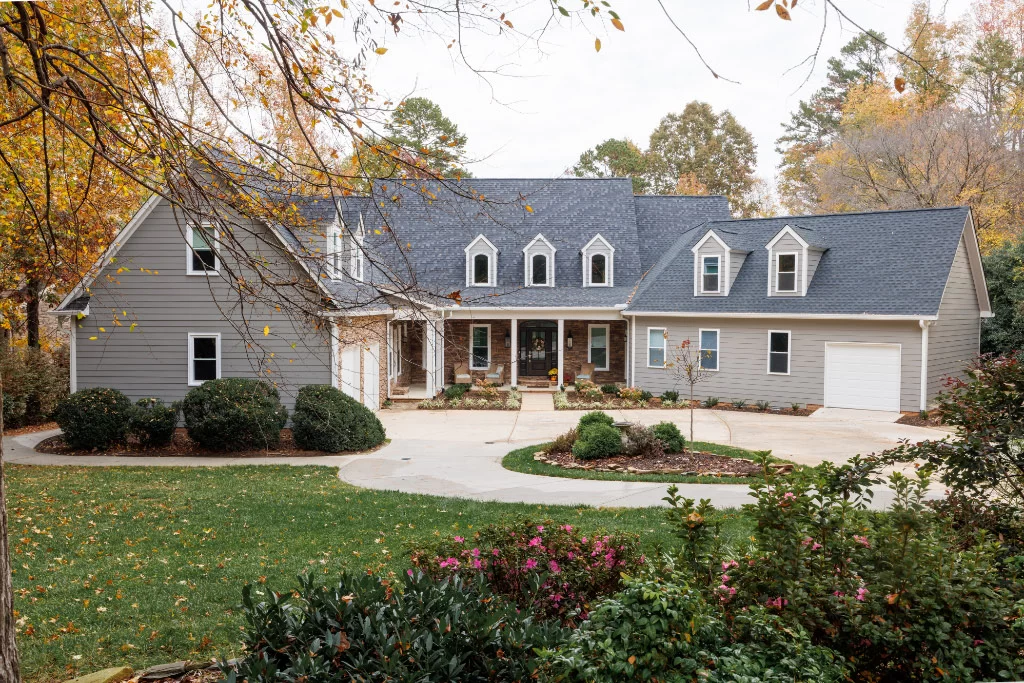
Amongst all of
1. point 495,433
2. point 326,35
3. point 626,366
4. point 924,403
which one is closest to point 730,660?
point 326,35

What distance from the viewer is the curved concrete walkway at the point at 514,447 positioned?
11562 mm

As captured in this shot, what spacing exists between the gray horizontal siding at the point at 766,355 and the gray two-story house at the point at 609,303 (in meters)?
0.04

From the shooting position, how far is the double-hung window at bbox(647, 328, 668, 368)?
25.3m

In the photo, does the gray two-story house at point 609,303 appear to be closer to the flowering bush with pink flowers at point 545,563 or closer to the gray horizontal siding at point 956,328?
the gray horizontal siding at point 956,328

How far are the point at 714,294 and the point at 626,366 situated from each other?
4.26 meters

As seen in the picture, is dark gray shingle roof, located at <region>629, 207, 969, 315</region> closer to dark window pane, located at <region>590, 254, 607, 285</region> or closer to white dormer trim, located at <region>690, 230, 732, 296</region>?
white dormer trim, located at <region>690, 230, 732, 296</region>

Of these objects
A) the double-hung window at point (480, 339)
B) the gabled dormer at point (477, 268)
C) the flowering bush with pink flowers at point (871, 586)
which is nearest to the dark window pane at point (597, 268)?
the gabled dormer at point (477, 268)

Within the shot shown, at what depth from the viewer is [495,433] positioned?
1825 cm

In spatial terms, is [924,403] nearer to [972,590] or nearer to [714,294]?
[714,294]

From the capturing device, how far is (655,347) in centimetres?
2545

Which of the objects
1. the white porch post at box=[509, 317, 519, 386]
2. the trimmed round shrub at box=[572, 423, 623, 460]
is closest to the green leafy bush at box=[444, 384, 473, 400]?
the white porch post at box=[509, 317, 519, 386]

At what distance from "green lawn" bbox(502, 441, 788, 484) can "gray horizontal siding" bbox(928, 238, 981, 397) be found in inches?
379

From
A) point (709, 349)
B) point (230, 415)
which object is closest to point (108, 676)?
point (230, 415)

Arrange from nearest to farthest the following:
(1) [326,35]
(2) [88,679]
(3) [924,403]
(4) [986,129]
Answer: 1. (2) [88,679]
2. (1) [326,35]
3. (3) [924,403]
4. (4) [986,129]
